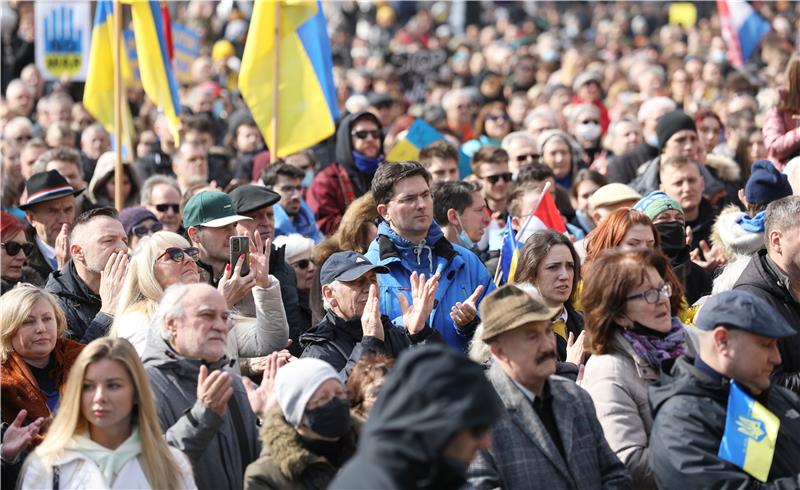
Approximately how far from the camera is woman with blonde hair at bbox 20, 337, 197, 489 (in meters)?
5.02

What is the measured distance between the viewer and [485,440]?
12.7 ft

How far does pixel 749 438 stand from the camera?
508 centimetres

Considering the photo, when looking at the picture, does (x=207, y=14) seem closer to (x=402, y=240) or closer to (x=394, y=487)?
(x=402, y=240)

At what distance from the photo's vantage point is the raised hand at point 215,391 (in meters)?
5.32

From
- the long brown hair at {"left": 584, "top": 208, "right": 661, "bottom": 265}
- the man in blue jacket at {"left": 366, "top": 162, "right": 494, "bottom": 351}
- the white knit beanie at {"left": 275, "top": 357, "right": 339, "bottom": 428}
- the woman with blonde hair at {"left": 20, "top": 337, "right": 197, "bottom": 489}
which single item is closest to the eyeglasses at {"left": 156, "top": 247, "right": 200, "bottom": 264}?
the man in blue jacket at {"left": 366, "top": 162, "right": 494, "bottom": 351}

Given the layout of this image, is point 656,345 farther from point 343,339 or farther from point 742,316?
point 343,339

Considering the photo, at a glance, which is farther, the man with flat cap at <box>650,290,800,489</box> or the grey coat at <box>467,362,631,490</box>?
the grey coat at <box>467,362,631,490</box>

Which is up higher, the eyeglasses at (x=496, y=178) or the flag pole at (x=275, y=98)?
the flag pole at (x=275, y=98)

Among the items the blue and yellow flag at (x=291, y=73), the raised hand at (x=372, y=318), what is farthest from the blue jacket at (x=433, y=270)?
the blue and yellow flag at (x=291, y=73)

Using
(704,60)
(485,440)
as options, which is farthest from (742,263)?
(704,60)

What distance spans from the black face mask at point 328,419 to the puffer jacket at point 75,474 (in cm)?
66

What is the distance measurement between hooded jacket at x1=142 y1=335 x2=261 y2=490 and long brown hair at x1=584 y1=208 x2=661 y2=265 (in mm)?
2337

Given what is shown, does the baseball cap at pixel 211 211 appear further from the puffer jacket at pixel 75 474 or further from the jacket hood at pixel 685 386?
the jacket hood at pixel 685 386

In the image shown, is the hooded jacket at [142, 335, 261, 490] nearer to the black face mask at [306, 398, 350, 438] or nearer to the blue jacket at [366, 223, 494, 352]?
the black face mask at [306, 398, 350, 438]
